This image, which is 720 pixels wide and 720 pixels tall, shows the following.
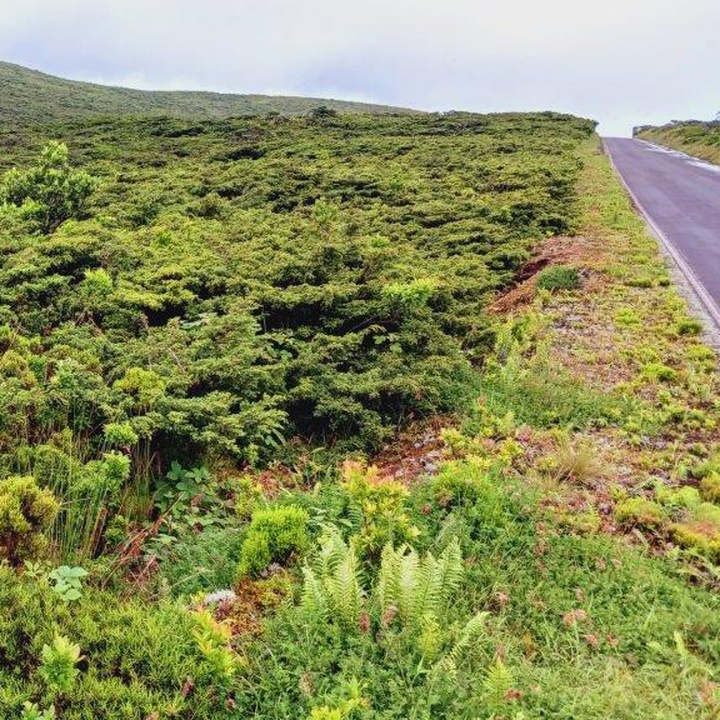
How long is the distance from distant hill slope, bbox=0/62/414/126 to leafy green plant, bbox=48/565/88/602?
39076mm

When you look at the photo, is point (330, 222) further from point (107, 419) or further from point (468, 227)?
point (107, 419)

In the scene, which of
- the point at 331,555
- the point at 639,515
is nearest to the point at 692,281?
the point at 639,515

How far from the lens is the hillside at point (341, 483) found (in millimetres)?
3074

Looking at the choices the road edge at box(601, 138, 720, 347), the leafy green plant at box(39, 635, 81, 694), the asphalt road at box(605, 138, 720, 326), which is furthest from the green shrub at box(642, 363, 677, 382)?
the leafy green plant at box(39, 635, 81, 694)

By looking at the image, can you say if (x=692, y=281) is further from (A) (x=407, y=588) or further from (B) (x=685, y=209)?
(A) (x=407, y=588)

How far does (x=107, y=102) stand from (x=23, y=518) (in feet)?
207

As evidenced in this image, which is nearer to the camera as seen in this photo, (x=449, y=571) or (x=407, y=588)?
(x=407, y=588)

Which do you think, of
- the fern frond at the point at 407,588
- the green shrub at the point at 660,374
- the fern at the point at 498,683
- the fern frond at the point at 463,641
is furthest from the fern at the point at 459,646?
the green shrub at the point at 660,374

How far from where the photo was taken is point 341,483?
4801 mm

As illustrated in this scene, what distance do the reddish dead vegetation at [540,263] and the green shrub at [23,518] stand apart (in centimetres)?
740

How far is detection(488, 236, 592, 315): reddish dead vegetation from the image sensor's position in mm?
10188

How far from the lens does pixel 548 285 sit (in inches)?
410

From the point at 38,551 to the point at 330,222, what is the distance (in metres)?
7.72

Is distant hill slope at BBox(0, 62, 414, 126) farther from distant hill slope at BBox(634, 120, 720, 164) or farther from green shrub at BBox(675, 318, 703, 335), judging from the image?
green shrub at BBox(675, 318, 703, 335)
